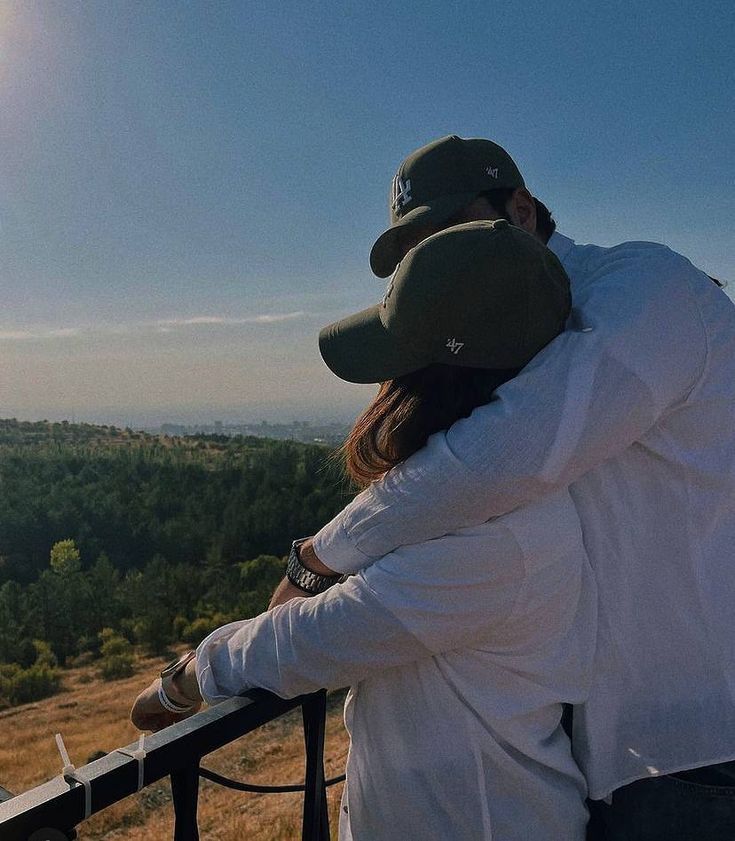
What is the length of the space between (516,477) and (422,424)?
0.16 metres

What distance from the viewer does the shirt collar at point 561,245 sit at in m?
1.26

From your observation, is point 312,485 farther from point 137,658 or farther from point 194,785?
point 194,785

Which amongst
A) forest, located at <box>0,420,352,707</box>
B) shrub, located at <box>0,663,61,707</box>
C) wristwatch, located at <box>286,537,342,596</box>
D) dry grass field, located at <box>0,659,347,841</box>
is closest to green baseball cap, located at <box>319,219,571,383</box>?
wristwatch, located at <box>286,537,342,596</box>

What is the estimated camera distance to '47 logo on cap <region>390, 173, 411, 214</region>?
4.51 feet

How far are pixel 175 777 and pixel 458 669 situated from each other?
383 millimetres

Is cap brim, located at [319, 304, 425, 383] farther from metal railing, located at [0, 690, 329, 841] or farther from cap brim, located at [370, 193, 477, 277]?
metal railing, located at [0, 690, 329, 841]

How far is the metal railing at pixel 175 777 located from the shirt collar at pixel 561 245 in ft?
2.70

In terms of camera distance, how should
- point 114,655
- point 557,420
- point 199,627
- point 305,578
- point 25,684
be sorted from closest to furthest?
point 557,420 < point 305,578 < point 25,684 < point 114,655 < point 199,627

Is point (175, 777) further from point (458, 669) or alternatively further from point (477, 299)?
point (477, 299)

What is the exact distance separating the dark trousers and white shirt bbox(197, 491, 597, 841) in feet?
0.19

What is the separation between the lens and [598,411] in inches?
35.1

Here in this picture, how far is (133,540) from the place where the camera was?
75.2ft

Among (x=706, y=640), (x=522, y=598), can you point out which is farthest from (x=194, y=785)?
(x=706, y=640)

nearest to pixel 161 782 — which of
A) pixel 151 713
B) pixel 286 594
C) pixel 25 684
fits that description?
pixel 151 713
